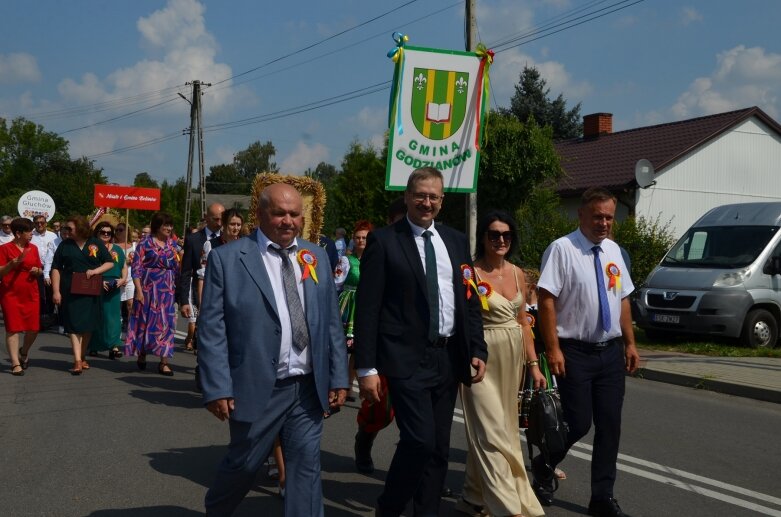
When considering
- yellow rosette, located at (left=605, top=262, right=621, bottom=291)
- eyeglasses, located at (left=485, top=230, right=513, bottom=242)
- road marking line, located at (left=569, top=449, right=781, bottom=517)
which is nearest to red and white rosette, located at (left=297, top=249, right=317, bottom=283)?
eyeglasses, located at (left=485, top=230, right=513, bottom=242)

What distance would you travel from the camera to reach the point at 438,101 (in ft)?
36.4

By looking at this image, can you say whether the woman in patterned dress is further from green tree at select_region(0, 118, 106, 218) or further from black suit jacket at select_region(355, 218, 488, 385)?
green tree at select_region(0, 118, 106, 218)

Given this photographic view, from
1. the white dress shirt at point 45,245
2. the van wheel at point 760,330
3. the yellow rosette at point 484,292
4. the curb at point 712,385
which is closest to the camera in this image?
the yellow rosette at point 484,292

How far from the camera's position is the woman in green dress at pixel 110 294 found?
11625mm

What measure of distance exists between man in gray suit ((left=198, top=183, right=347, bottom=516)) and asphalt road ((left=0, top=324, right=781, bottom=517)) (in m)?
1.52

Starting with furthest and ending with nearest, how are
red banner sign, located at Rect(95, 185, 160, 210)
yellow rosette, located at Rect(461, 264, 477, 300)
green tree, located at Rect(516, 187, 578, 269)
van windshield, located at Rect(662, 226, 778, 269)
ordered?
1. red banner sign, located at Rect(95, 185, 160, 210)
2. green tree, located at Rect(516, 187, 578, 269)
3. van windshield, located at Rect(662, 226, 778, 269)
4. yellow rosette, located at Rect(461, 264, 477, 300)

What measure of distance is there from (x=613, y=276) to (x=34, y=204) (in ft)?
75.4

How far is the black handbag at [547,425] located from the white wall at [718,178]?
24.3 metres

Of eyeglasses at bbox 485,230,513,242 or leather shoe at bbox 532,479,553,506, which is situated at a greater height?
eyeglasses at bbox 485,230,513,242

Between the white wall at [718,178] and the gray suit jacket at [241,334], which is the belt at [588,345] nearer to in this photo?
the gray suit jacket at [241,334]

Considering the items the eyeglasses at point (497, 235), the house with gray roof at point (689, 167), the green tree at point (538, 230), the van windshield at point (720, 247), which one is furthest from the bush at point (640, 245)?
the eyeglasses at point (497, 235)

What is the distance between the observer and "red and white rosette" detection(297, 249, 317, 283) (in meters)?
4.20

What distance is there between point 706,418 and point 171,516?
5.84m

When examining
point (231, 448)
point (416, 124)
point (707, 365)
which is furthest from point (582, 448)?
point (707, 365)
